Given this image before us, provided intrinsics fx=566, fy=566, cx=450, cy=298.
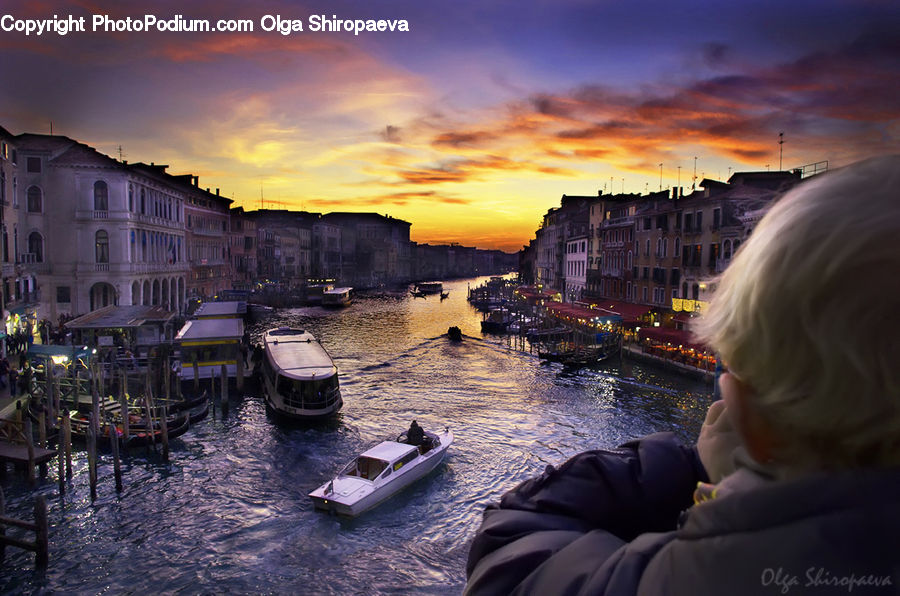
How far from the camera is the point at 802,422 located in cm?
69

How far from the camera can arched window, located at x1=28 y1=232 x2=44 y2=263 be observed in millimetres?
32250

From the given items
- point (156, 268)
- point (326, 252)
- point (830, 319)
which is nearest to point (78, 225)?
point (156, 268)

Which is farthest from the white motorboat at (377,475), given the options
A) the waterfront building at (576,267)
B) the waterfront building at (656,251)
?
the waterfront building at (576,267)

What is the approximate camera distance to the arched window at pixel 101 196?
33.9 meters

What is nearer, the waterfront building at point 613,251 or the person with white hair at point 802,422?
the person with white hair at point 802,422

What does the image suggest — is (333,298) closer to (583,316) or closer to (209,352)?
(583,316)

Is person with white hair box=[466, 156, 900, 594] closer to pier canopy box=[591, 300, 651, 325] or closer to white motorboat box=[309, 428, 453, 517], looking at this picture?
white motorboat box=[309, 428, 453, 517]

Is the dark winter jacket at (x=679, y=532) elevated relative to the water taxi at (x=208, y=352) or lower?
elevated

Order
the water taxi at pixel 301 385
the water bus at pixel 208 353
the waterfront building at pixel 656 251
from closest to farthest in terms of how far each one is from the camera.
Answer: the water taxi at pixel 301 385 < the water bus at pixel 208 353 < the waterfront building at pixel 656 251

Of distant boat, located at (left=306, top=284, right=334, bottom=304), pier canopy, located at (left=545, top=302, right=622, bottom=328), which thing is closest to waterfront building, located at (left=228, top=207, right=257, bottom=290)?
distant boat, located at (left=306, top=284, right=334, bottom=304)

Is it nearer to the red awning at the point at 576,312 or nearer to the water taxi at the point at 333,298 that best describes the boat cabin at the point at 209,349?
the red awning at the point at 576,312

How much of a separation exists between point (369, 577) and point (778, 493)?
12.9 meters

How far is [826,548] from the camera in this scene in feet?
1.99

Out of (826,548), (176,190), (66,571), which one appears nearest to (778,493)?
(826,548)
